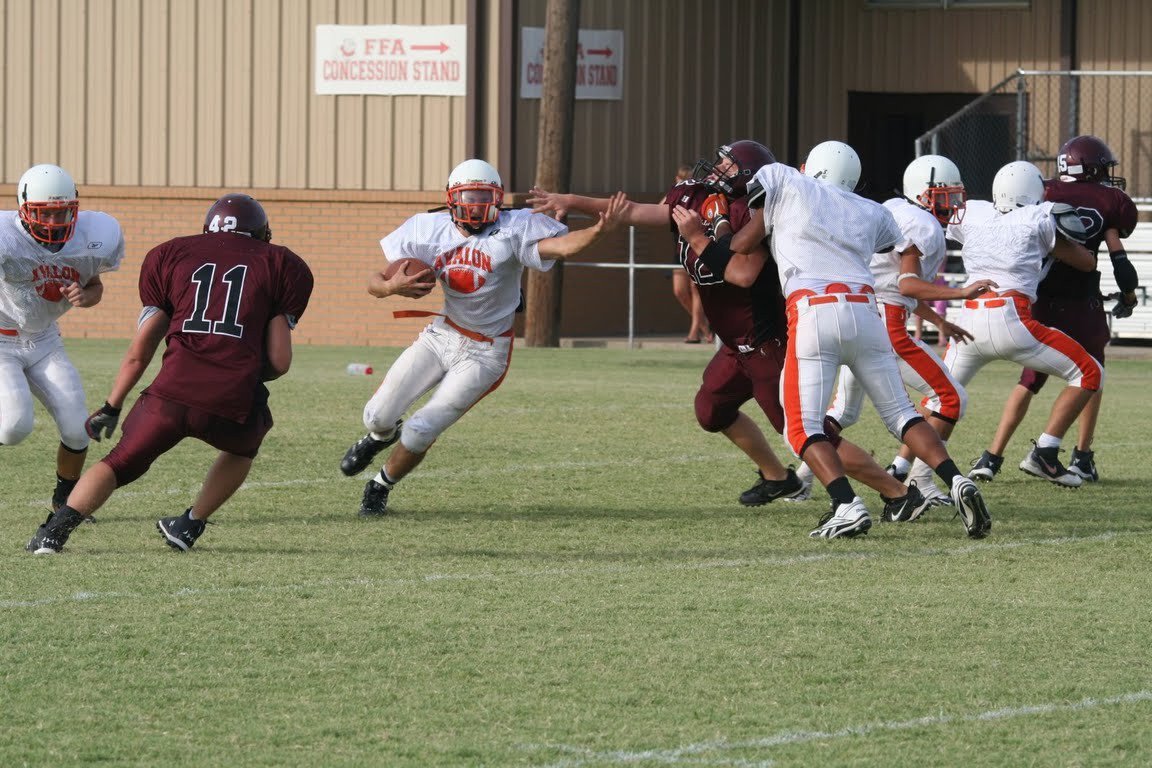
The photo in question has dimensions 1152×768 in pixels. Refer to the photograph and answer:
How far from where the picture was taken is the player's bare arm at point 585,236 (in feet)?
28.1

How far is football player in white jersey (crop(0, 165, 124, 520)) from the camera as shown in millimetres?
8641

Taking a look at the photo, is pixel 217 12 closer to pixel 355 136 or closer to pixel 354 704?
pixel 355 136

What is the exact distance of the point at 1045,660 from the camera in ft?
20.0

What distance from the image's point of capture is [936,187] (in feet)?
32.2

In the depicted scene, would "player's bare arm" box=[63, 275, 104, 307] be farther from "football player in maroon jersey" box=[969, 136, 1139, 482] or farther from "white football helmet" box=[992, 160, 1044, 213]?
"football player in maroon jersey" box=[969, 136, 1139, 482]

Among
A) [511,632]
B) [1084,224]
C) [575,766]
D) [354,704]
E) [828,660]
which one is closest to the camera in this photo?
[575,766]

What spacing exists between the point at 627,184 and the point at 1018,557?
614 inches

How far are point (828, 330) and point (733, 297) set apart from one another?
0.90m

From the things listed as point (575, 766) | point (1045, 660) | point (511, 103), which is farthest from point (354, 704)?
point (511, 103)

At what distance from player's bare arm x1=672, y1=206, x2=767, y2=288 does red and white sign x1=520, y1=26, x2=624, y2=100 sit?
14.0m

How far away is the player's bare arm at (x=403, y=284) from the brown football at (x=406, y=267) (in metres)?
0.02

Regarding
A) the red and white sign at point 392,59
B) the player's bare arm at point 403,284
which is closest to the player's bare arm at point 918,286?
the player's bare arm at point 403,284

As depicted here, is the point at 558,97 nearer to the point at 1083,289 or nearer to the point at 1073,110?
the point at 1073,110

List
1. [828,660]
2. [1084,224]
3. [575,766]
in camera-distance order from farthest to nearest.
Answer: [1084,224], [828,660], [575,766]
